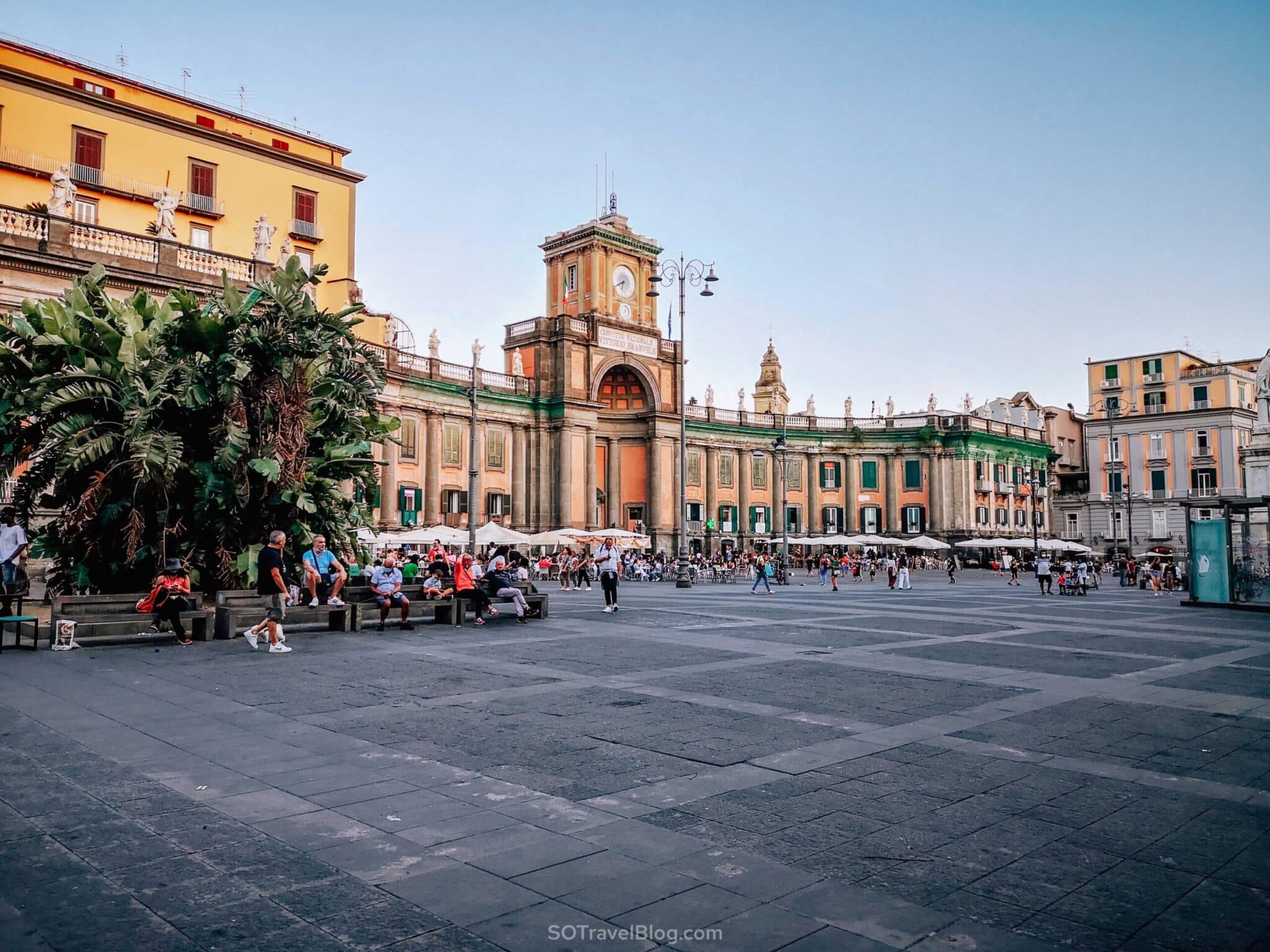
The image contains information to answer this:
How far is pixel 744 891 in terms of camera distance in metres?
4.13

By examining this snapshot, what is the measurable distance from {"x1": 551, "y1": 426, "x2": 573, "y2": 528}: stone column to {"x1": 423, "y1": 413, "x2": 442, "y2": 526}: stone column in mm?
7530

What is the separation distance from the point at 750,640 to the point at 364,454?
31.3ft

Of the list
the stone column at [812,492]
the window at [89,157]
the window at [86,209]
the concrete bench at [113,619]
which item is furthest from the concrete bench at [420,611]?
the stone column at [812,492]

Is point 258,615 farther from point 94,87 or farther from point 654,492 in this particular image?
point 654,492

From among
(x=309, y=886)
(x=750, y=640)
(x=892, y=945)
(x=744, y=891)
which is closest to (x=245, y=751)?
(x=309, y=886)

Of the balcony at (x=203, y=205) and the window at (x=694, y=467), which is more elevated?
the balcony at (x=203, y=205)

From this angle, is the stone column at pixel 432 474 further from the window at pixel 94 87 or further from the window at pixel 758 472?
the window at pixel 758 472

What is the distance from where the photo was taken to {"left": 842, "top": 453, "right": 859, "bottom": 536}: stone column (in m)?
68.6

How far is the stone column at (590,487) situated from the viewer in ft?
177

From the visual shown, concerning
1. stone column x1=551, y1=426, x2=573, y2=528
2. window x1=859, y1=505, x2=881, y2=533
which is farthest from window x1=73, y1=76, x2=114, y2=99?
window x1=859, y1=505, x2=881, y2=533

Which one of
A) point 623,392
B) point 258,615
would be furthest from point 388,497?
point 258,615

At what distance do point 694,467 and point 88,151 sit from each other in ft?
129

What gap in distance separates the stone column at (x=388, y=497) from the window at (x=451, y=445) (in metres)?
3.84

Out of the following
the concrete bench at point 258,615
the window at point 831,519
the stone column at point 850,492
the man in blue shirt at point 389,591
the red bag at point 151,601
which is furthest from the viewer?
the stone column at point 850,492
